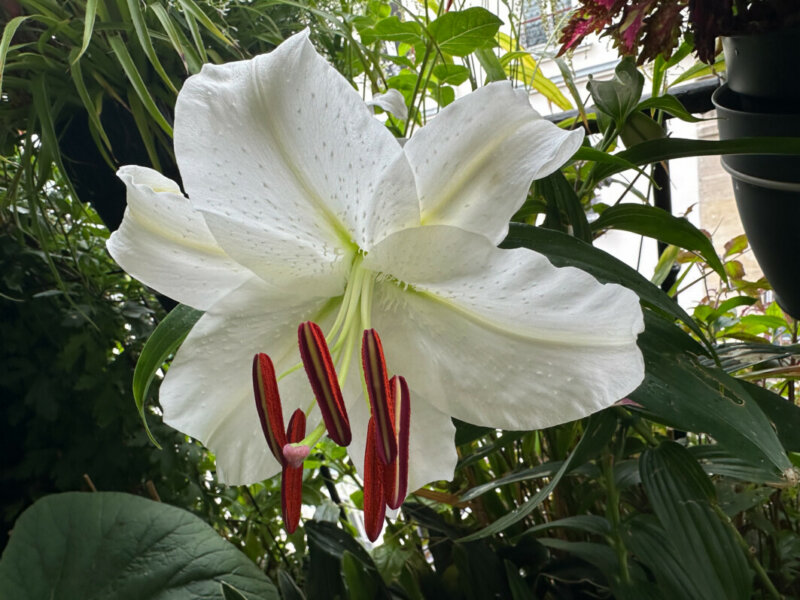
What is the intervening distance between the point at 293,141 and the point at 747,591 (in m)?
0.46

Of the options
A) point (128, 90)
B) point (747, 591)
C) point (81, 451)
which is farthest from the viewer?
point (81, 451)

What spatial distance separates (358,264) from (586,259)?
147mm

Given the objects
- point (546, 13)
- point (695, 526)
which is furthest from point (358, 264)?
point (546, 13)

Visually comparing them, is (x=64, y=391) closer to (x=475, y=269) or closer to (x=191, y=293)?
(x=191, y=293)

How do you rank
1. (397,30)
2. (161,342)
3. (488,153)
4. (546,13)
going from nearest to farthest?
(488,153)
(161,342)
(397,30)
(546,13)

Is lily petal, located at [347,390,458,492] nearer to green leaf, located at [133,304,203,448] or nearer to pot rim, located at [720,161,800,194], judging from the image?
green leaf, located at [133,304,203,448]

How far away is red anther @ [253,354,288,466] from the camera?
359 mm

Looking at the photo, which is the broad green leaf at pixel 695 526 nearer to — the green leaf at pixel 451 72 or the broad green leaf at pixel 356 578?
the broad green leaf at pixel 356 578

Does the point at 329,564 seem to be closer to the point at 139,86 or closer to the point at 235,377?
the point at 235,377

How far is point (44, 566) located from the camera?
688 mm

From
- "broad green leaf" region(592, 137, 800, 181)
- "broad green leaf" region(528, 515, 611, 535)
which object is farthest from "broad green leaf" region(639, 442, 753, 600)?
"broad green leaf" region(592, 137, 800, 181)

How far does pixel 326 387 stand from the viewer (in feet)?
1.16

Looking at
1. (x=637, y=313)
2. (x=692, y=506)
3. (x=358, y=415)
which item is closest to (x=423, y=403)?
(x=358, y=415)

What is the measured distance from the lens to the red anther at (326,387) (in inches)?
13.9
